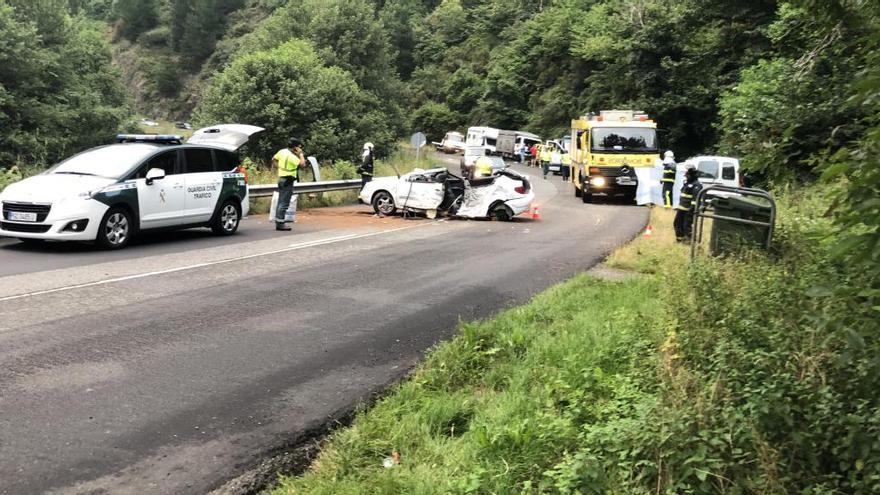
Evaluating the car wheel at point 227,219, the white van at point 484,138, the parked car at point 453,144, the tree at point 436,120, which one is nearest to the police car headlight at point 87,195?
the car wheel at point 227,219

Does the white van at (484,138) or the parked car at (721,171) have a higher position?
the white van at (484,138)

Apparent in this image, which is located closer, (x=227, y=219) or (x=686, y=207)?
(x=227, y=219)

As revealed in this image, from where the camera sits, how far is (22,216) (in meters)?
10.3

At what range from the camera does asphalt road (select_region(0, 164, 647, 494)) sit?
13.4ft

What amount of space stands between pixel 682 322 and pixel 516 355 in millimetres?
1504

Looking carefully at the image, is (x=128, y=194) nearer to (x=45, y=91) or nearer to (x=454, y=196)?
(x=454, y=196)

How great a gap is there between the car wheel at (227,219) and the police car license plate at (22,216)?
3.36 metres

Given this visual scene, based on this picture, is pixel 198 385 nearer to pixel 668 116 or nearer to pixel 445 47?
pixel 668 116

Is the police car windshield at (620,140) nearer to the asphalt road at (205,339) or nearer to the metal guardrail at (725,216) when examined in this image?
the asphalt road at (205,339)

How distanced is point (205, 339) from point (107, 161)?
6.62 metres

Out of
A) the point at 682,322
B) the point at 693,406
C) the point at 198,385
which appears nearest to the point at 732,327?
the point at 682,322

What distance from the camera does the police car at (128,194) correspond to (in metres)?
10.3

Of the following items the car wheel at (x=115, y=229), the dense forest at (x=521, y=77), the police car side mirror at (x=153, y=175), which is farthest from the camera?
the police car side mirror at (x=153, y=175)

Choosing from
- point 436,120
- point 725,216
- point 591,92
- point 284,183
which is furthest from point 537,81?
point 725,216
